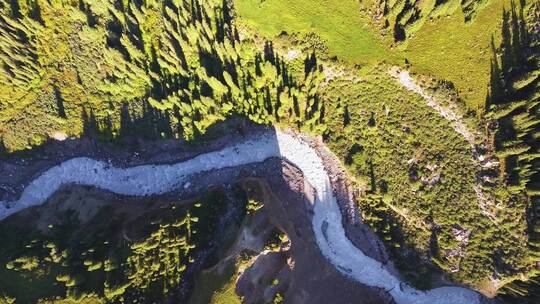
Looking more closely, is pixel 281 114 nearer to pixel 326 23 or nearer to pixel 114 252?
pixel 326 23

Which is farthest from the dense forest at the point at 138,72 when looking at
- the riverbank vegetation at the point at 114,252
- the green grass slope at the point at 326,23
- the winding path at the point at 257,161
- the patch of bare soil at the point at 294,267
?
the riverbank vegetation at the point at 114,252

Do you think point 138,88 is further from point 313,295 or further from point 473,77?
point 473,77

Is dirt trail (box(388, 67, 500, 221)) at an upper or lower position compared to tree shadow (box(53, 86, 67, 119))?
lower

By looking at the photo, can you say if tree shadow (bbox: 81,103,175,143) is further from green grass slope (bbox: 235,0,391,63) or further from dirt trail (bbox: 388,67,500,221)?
dirt trail (bbox: 388,67,500,221)

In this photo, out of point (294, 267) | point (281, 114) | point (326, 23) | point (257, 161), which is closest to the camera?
point (294, 267)

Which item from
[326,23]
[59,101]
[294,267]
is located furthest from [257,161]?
[59,101]

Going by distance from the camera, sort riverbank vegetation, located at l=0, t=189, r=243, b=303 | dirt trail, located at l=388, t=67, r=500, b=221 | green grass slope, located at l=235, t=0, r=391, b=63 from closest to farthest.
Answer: riverbank vegetation, located at l=0, t=189, r=243, b=303, dirt trail, located at l=388, t=67, r=500, b=221, green grass slope, located at l=235, t=0, r=391, b=63

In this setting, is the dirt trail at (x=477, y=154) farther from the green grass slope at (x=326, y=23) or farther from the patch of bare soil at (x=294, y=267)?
the patch of bare soil at (x=294, y=267)

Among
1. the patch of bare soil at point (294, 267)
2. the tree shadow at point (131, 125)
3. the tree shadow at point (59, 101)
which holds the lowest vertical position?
the patch of bare soil at point (294, 267)

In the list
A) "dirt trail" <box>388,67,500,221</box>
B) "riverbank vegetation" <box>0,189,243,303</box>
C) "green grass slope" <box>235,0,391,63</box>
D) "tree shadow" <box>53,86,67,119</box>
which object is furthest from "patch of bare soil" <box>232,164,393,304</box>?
"tree shadow" <box>53,86,67,119</box>
